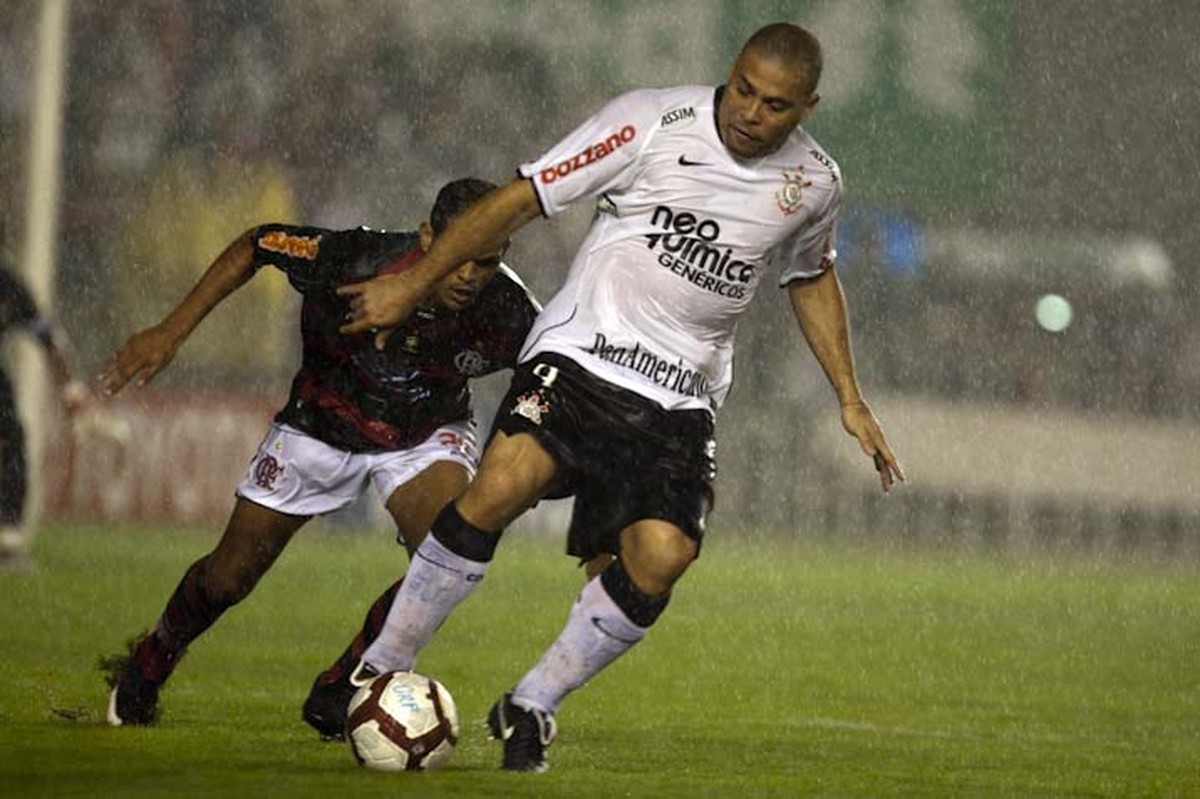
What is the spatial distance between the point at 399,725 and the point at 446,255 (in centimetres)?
127

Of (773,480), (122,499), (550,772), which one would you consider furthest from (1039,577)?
(550,772)

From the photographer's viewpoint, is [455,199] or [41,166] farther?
[41,166]

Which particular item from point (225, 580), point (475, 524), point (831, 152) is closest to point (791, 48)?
point (475, 524)

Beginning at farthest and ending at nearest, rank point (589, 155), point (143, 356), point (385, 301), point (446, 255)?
point (143, 356)
point (589, 155)
point (446, 255)
point (385, 301)

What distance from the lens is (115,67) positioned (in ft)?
75.9

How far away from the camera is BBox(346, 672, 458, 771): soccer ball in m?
7.31

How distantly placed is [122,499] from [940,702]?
1021cm

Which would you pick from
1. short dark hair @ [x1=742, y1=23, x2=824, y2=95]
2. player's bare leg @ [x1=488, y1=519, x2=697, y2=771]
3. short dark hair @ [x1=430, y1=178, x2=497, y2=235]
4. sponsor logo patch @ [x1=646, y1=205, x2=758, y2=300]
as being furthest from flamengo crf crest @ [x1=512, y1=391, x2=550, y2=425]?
short dark hair @ [x1=742, y1=23, x2=824, y2=95]

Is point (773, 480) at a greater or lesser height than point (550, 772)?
lesser

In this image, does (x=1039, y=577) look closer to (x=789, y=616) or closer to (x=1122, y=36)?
(x=789, y=616)

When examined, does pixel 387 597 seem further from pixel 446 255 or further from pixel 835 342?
pixel 835 342

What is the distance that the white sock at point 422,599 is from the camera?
24.2 ft

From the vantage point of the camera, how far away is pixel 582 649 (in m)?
7.37


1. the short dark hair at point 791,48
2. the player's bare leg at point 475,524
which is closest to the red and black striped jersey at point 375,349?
the player's bare leg at point 475,524
